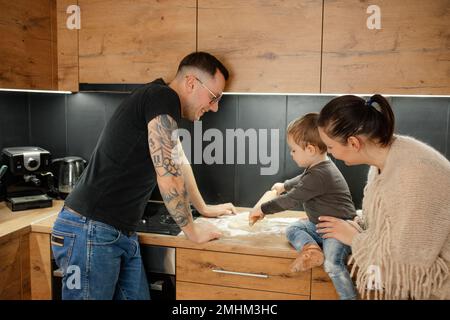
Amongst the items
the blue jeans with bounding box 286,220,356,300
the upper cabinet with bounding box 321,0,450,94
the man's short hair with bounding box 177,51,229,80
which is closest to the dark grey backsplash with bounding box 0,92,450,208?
the upper cabinet with bounding box 321,0,450,94

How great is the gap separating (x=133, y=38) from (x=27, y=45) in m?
0.52

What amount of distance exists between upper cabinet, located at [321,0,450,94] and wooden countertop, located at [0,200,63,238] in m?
1.47

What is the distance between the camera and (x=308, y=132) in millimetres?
1845

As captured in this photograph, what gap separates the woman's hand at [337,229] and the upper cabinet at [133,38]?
0.96 m

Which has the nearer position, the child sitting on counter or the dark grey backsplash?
the child sitting on counter

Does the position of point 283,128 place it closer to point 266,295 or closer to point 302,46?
point 302,46

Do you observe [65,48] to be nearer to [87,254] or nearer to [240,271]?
[87,254]

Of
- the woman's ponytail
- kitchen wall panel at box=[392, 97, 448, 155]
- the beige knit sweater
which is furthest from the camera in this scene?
kitchen wall panel at box=[392, 97, 448, 155]

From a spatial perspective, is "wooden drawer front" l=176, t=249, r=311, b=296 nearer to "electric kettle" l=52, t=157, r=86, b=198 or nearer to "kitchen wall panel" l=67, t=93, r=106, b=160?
"electric kettle" l=52, t=157, r=86, b=198

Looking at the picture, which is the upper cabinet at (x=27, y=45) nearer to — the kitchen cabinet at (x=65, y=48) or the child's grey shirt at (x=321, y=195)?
the kitchen cabinet at (x=65, y=48)

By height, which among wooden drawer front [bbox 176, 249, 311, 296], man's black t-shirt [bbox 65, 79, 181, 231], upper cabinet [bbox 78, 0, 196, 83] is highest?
upper cabinet [bbox 78, 0, 196, 83]

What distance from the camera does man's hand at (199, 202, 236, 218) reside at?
217 cm

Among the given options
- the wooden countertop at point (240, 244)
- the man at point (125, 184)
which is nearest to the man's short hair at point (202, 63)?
the man at point (125, 184)

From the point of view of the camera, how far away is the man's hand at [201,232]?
171 centimetres
